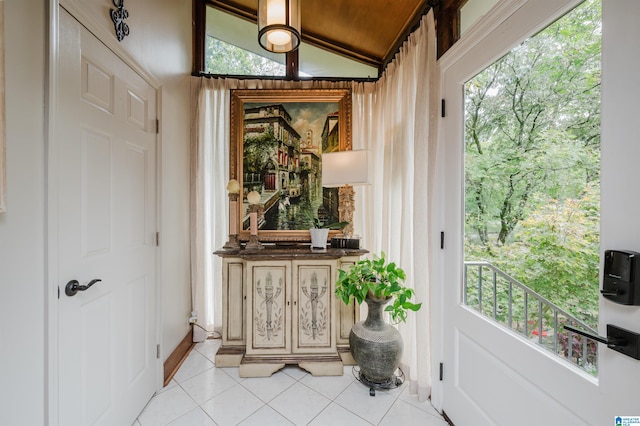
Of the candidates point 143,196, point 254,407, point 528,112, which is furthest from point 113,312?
point 528,112

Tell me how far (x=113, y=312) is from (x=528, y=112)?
242cm

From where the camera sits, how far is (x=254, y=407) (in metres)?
1.71

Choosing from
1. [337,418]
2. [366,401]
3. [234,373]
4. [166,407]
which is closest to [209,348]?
[234,373]

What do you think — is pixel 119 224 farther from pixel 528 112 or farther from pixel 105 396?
pixel 528 112

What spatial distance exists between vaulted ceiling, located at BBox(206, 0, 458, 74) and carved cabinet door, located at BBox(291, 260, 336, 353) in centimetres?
207

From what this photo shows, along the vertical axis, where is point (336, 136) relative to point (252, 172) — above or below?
above

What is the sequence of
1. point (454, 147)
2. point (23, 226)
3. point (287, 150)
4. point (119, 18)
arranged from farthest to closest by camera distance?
point (287, 150), point (454, 147), point (119, 18), point (23, 226)

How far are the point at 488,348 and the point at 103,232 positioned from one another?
217 centimetres

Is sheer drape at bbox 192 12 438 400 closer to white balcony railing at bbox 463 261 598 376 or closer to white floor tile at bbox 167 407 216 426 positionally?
white balcony railing at bbox 463 261 598 376

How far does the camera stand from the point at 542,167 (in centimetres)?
108

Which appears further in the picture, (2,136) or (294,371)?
(294,371)

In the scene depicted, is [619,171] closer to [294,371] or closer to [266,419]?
[266,419]

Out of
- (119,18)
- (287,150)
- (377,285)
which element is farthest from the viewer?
(287,150)

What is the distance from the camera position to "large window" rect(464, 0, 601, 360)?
2.96 ft
